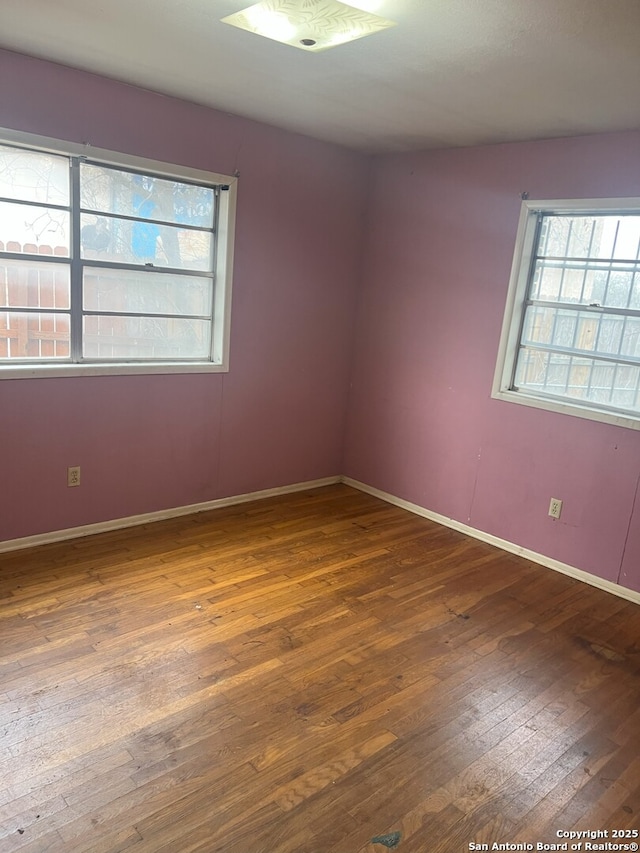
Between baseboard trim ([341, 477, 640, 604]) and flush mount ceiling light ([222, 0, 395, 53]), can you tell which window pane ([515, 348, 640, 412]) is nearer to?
baseboard trim ([341, 477, 640, 604])

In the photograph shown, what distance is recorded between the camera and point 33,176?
3035 mm

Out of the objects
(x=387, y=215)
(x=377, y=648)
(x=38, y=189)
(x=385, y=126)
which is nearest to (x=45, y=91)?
(x=38, y=189)

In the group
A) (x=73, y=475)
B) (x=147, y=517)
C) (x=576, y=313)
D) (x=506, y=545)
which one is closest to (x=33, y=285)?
(x=73, y=475)

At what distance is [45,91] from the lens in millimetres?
2930

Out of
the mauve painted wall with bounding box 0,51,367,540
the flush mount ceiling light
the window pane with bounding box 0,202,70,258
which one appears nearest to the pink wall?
the mauve painted wall with bounding box 0,51,367,540

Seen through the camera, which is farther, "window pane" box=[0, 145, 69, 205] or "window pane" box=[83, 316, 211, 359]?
"window pane" box=[83, 316, 211, 359]

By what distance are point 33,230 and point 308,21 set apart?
1.80 m

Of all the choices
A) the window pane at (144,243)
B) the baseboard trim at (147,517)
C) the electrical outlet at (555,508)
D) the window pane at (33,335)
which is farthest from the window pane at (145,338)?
the electrical outlet at (555,508)

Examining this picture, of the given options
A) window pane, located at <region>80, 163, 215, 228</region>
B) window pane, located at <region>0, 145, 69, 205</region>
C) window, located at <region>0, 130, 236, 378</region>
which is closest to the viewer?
window pane, located at <region>0, 145, 69, 205</region>

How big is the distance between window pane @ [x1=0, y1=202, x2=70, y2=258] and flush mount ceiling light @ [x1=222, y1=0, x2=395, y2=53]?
4.81 feet

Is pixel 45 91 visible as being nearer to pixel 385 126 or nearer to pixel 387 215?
pixel 385 126

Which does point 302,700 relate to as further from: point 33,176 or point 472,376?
point 33,176

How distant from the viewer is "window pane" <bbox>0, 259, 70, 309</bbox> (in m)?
3.05

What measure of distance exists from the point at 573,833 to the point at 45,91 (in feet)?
12.3
